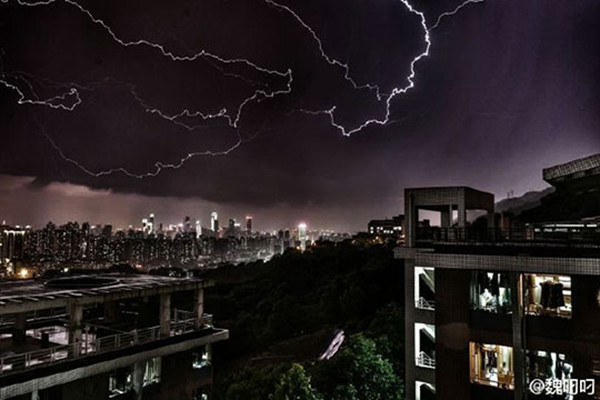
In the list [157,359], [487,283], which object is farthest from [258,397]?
[487,283]

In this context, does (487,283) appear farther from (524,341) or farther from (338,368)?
(338,368)

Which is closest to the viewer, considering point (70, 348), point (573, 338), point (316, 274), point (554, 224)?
point (573, 338)

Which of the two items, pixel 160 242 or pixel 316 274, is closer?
pixel 316 274

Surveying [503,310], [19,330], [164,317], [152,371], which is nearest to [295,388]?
[152,371]

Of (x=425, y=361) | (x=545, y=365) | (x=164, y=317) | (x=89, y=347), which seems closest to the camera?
(x=545, y=365)

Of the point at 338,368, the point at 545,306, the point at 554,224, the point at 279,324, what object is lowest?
the point at 279,324

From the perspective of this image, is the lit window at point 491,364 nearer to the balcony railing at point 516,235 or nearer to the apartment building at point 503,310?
the apartment building at point 503,310

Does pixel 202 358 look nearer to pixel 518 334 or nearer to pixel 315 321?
pixel 518 334

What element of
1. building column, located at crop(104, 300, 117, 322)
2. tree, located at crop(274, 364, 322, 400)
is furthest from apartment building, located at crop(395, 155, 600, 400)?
building column, located at crop(104, 300, 117, 322)
